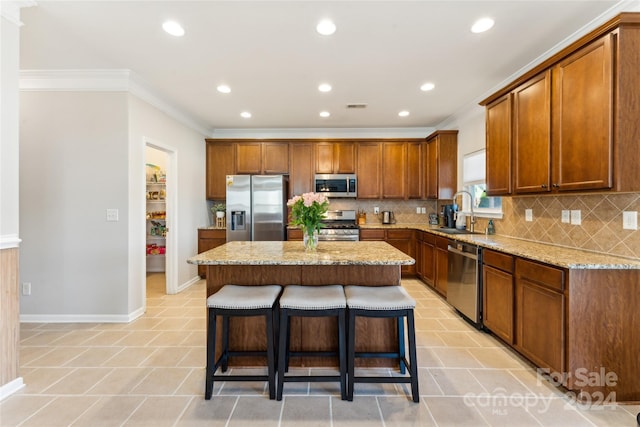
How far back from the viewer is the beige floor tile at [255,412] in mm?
1702

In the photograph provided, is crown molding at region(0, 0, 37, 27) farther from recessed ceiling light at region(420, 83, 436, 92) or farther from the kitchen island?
recessed ceiling light at region(420, 83, 436, 92)

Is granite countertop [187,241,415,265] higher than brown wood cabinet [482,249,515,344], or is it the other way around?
granite countertop [187,241,415,265]

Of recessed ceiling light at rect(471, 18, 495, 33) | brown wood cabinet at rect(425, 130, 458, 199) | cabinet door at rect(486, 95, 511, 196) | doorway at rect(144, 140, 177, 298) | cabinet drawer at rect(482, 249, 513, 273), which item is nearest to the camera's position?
recessed ceiling light at rect(471, 18, 495, 33)

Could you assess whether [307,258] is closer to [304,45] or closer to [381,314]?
[381,314]

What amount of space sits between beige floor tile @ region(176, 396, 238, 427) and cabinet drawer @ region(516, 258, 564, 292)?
2.25m

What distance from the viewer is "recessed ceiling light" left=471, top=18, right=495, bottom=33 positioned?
87.2 inches

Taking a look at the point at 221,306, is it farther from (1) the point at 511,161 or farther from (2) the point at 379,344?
(1) the point at 511,161

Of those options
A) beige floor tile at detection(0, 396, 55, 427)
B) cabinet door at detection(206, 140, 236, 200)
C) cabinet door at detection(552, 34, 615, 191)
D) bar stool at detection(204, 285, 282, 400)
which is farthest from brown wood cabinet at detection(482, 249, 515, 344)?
cabinet door at detection(206, 140, 236, 200)

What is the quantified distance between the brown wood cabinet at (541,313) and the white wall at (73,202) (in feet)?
12.4

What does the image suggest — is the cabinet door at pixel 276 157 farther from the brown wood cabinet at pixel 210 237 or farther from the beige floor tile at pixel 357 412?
the beige floor tile at pixel 357 412

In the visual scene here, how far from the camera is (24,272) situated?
312 cm

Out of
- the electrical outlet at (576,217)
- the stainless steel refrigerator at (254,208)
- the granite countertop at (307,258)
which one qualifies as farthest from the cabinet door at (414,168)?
the granite countertop at (307,258)

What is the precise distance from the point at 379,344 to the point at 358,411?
0.54m

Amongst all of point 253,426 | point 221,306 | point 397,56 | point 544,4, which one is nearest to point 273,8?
point 397,56
